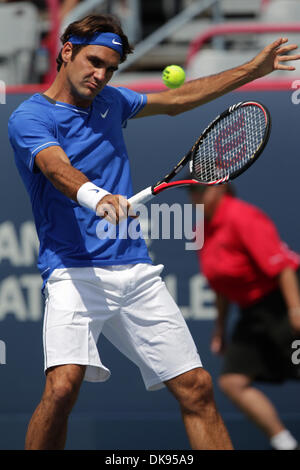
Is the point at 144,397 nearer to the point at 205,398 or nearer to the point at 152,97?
the point at 205,398

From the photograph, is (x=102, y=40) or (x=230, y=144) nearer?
(x=102, y=40)

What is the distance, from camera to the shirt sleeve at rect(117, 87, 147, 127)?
11.2 feet

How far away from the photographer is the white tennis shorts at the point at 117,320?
3.07 meters

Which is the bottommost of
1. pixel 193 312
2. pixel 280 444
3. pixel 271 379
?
pixel 280 444

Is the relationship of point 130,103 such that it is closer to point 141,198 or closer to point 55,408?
point 141,198

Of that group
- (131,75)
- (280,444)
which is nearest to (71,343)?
(280,444)

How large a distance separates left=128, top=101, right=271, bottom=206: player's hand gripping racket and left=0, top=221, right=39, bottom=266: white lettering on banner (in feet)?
2.68

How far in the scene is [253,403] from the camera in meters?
3.89

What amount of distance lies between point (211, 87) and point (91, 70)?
1.84 feet

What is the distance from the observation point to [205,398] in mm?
3158

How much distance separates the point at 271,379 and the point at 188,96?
1.24m

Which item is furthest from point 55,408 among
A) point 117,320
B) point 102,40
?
point 102,40

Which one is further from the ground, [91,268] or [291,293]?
[91,268]
